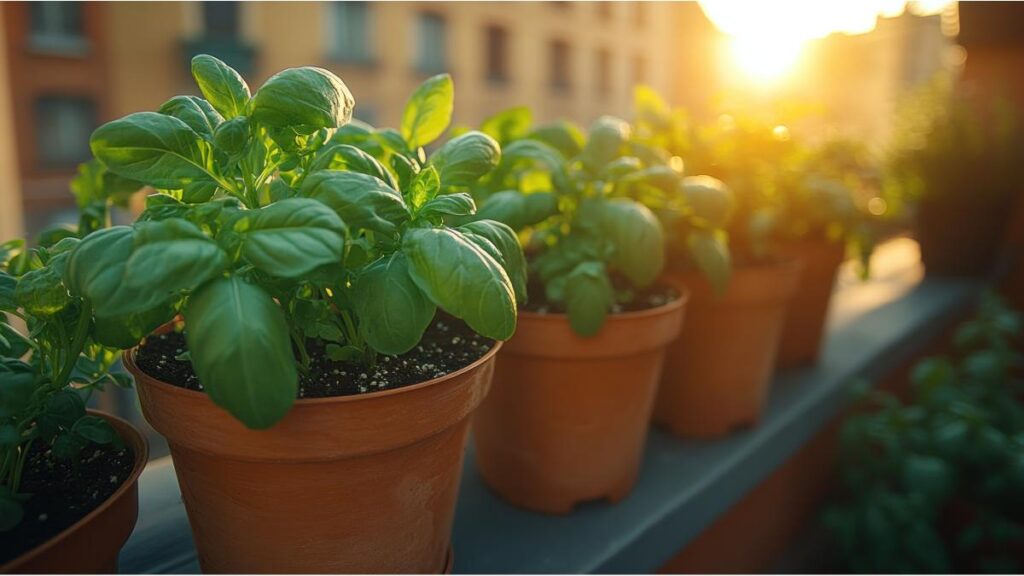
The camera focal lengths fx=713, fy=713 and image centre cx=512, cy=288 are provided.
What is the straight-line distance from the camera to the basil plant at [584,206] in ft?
2.67

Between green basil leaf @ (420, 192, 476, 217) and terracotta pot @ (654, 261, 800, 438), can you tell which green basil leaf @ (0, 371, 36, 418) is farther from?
terracotta pot @ (654, 261, 800, 438)

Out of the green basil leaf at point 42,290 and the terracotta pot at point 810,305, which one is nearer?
the green basil leaf at point 42,290

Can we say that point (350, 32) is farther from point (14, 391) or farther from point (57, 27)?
point (14, 391)

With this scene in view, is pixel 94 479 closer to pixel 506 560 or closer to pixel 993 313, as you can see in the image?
pixel 506 560

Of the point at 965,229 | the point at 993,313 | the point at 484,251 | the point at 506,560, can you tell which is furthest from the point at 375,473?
the point at 965,229

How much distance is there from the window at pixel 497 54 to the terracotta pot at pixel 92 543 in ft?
41.7

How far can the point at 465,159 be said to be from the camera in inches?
27.1

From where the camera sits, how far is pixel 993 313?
5.21 ft

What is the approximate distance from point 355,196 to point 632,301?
1.72 ft

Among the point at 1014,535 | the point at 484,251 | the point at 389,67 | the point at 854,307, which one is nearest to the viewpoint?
the point at 484,251

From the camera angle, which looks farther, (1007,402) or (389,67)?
(389,67)

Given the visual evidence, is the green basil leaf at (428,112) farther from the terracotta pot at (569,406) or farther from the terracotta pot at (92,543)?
the terracotta pot at (92,543)

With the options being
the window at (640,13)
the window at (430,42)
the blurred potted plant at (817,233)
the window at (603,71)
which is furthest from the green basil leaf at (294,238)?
the window at (640,13)

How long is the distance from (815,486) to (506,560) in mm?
888
